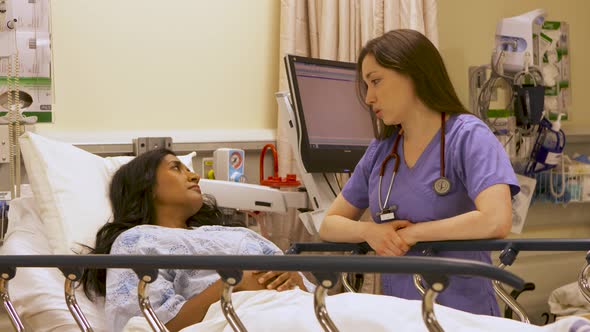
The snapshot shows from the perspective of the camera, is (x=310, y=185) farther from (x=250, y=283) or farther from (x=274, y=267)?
(x=274, y=267)

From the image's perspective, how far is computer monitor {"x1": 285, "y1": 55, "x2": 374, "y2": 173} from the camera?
2.91m

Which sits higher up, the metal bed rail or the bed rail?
the bed rail

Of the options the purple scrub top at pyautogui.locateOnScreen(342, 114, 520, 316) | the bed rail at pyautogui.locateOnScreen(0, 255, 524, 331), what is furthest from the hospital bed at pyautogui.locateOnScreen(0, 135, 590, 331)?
the purple scrub top at pyautogui.locateOnScreen(342, 114, 520, 316)

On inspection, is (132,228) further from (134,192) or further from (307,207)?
(307,207)

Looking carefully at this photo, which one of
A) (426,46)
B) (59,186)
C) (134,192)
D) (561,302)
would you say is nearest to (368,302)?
(426,46)

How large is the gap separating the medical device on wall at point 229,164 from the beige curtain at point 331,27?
279mm

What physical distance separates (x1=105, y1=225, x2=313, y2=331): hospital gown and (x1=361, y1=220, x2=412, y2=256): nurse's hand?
421 millimetres

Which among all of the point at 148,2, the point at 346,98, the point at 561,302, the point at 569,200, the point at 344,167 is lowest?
the point at 561,302

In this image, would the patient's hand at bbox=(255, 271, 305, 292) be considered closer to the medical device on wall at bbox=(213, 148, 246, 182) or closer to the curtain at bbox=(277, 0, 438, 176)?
the medical device on wall at bbox=(213, 148, 246, 182)

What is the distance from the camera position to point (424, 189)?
7.28 feet

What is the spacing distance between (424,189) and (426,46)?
394 mm

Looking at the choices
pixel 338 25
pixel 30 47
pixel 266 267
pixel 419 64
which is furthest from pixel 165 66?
pixel 266 267

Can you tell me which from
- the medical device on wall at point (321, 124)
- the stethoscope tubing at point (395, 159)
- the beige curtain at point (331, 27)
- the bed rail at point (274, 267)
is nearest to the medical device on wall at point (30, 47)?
the medical device on wall at point (321, 124)

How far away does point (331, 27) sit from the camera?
351cm
